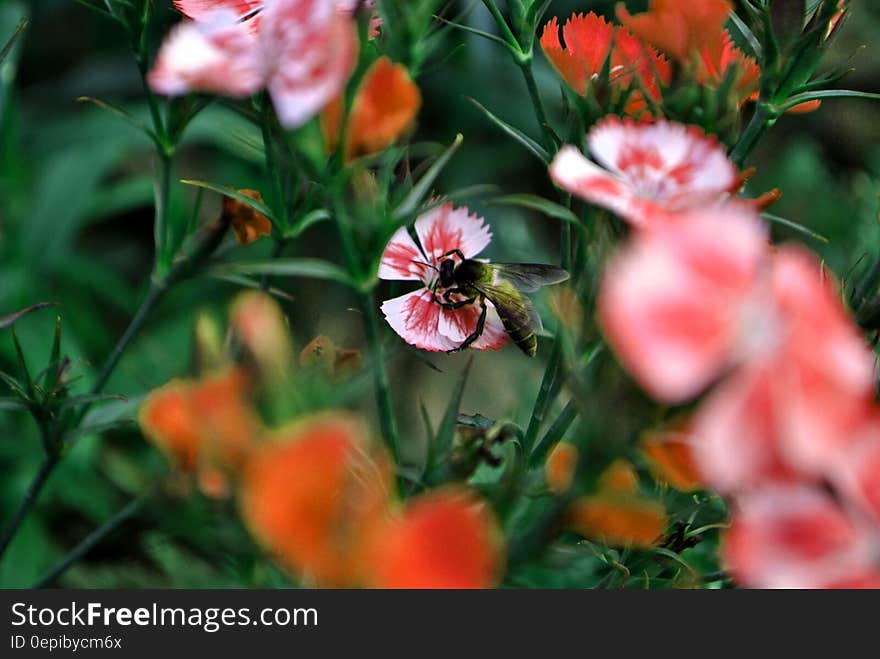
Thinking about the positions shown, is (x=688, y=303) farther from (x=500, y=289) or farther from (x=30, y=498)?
(x=30, y=498)

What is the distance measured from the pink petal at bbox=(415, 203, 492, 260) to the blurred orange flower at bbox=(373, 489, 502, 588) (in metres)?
0.23

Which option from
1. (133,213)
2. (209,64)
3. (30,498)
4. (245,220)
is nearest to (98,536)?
(30,498)

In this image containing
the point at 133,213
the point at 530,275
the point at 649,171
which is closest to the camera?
the point at 649,171

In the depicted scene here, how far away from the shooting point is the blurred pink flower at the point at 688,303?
0.22 metres

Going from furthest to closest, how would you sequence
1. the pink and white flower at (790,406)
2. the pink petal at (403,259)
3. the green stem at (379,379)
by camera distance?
the pink petal at (403,259), the green stem at (379,379), the pink and white flower at (790,406)

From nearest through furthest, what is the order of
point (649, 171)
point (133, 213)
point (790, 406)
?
point (790, 406), point (649, 171), point (133, 213)

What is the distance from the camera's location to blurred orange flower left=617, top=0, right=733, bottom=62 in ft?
1.19

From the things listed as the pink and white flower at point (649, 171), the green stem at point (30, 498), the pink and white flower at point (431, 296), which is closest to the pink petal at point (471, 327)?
the pink and white flower at point (431, 296)

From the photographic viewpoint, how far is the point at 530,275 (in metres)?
0.42

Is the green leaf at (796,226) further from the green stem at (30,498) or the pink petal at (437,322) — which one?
the green stem at (30,498)

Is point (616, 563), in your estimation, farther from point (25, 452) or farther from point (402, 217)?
point (25, 452)

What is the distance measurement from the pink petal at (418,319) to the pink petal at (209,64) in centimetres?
14

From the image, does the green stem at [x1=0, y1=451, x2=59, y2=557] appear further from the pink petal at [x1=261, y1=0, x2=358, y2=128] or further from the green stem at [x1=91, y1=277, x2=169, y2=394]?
the pink petal at [x1=261, y1=0, x2=358, y2=128]

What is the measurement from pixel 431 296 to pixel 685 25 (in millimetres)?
155
